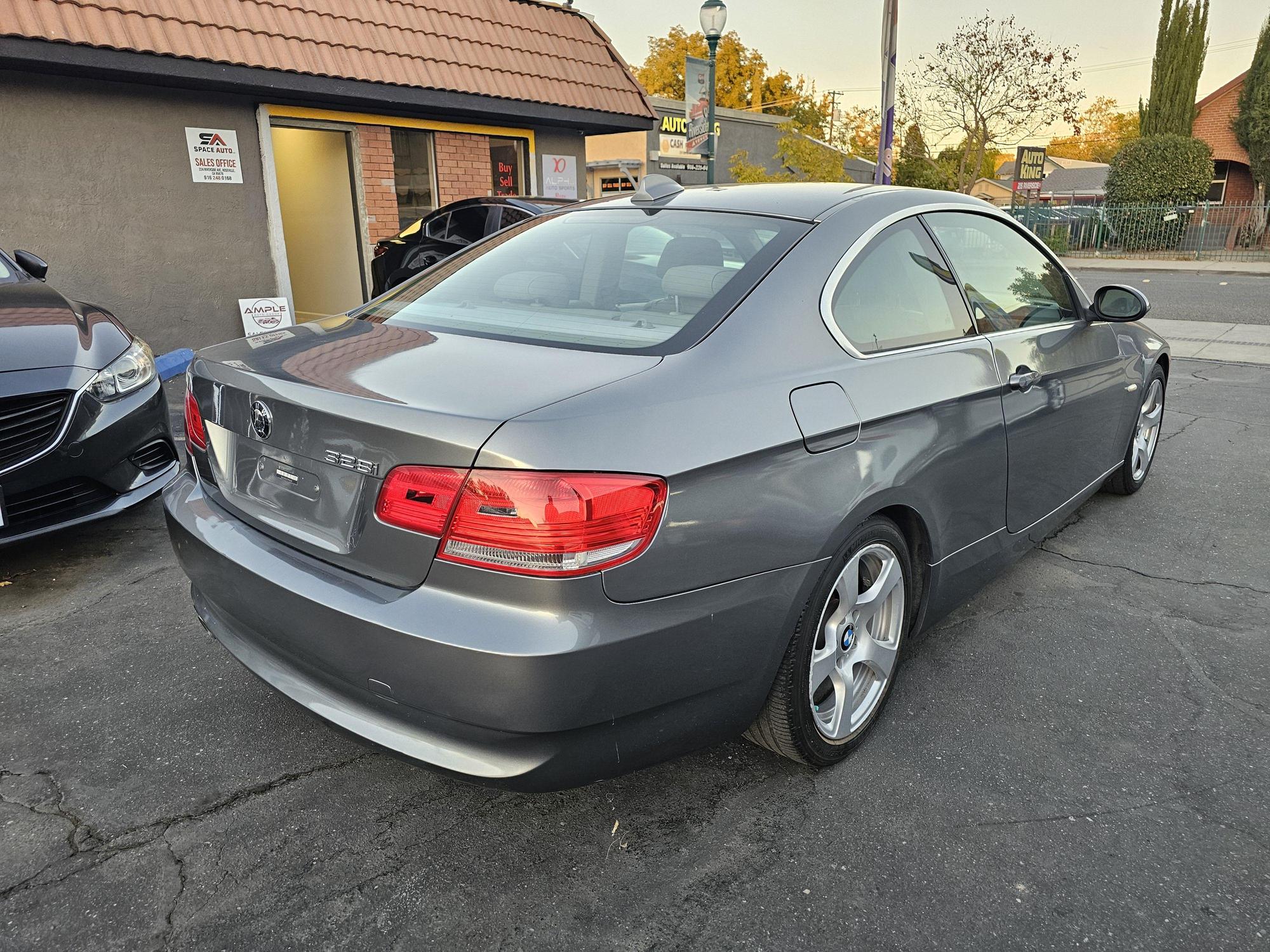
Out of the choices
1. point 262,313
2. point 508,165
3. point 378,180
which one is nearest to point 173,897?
point 262,313

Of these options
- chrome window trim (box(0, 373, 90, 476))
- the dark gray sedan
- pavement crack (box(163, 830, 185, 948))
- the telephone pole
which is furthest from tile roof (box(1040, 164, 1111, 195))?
pavement crack (box(163, 830, 185, 948))

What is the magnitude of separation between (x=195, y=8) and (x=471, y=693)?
27.2 ft

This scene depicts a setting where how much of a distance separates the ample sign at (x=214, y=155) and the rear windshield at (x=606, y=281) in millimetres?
6615

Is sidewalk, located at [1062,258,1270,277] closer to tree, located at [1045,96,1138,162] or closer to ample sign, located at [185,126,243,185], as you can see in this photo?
ample sign, located at [185,126,243,185]

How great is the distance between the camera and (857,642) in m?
2.57

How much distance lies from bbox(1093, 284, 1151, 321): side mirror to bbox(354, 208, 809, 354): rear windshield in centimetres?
192

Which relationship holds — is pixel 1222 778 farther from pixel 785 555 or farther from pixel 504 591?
A: pixel 504 591

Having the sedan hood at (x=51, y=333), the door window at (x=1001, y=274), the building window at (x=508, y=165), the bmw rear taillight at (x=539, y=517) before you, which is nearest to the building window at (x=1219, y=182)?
the building window at (x=508, y=165)

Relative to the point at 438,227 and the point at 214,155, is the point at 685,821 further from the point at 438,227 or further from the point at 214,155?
the point at 214,155

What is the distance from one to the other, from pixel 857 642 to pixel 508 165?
999 cm

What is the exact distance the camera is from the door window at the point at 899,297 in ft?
8.39

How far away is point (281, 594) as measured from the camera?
2113 millimetres

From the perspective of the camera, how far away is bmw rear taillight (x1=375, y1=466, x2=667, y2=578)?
1.79 metres

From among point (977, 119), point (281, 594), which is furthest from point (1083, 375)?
point (977, 119)
